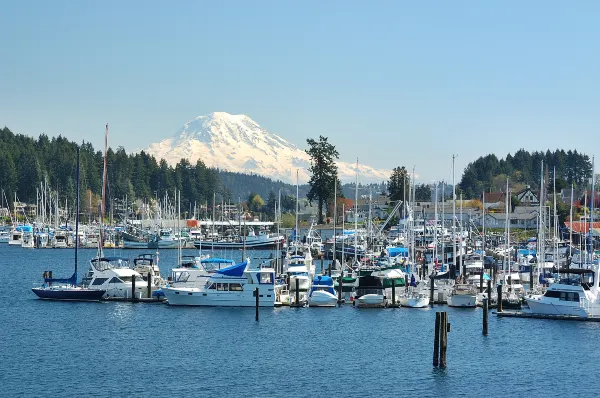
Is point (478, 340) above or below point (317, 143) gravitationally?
below

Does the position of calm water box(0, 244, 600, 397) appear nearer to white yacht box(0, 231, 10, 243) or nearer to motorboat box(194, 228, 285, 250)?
motorboat box(194, 228, 285, 250)

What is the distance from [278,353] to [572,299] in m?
20.4

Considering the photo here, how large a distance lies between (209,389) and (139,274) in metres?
33.2

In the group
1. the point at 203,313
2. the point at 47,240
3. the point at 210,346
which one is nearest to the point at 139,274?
→ the point at 203,313

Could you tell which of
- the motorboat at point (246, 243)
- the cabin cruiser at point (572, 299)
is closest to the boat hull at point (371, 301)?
the cabin cruiser at point (572, 299)

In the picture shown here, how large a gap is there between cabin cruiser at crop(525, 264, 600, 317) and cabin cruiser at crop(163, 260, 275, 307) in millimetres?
18226

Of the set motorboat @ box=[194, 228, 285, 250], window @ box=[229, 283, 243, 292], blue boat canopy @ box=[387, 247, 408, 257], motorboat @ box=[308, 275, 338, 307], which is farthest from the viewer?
motorboat @ box=[194, 228, 285, 250]

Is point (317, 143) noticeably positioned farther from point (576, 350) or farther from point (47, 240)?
point (576, 350)

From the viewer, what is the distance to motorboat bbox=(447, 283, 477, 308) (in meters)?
72.9

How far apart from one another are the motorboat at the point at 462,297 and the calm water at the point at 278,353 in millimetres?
1082

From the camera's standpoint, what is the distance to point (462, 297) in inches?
2869

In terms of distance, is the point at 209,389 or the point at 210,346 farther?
the point at 210,346

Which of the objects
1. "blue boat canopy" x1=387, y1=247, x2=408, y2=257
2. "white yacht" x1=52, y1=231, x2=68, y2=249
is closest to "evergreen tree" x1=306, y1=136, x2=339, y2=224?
"white yacht" x1=52, y1=231, x2=68, y2=249

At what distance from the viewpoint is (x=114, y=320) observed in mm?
68938
